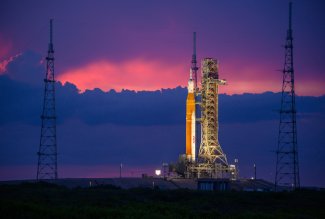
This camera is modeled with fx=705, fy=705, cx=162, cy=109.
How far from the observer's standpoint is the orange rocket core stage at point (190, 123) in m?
96.9

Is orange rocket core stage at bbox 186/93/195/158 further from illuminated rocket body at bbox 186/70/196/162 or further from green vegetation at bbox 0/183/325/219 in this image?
green vegetation at bbox 0/183/325/219

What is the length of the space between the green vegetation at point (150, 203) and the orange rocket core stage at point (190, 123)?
58.9 ft

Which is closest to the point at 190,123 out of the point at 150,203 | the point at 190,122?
the point at 190,122

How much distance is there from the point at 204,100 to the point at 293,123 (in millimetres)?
22560

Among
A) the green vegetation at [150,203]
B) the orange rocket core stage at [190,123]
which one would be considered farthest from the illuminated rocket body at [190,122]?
the green vegetation at [150,203]

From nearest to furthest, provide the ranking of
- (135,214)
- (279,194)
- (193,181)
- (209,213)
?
(135,214) → (209,213) → (279,194) → (193,181)

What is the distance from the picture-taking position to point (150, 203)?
6181 cm

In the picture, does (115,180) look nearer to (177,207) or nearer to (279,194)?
(279,194)

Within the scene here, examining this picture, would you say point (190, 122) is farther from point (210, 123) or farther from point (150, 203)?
point (150, 203)

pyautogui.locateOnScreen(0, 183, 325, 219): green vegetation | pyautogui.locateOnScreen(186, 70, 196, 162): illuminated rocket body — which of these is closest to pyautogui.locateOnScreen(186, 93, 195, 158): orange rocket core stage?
pyautogui.locateOnScreen(186, 70, 196, 162): illuminated rocket body

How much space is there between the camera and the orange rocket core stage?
96.9m

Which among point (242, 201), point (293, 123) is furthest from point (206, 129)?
point (242, 201)

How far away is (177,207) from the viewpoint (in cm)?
5828

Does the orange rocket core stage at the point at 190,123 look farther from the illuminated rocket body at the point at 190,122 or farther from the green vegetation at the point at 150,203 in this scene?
the green vegetation at the point at 150,203
